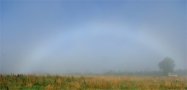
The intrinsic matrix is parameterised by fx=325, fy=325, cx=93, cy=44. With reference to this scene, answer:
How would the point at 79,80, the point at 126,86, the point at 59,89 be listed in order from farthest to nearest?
the point at 79,80, the point at 126,86, the point at 59,89

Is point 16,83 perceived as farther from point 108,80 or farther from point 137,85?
point 137,85

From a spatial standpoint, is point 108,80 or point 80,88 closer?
point 80,88

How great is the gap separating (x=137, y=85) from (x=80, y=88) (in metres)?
3.61

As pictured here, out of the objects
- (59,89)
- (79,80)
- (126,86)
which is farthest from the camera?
(79,80)

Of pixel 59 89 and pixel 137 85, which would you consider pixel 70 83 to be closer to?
pixel 59 89

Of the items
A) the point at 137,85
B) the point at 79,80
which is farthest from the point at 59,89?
the point at 137,85

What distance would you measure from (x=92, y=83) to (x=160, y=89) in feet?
13.4

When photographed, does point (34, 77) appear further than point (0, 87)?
Yes

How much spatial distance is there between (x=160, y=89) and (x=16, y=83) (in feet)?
29.3

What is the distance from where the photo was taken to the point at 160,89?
19.1m

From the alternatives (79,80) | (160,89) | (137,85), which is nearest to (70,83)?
(79,80)

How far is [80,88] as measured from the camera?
18.9 meters

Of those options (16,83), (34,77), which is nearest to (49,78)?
(34,77)

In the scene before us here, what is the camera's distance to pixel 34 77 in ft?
72.2
